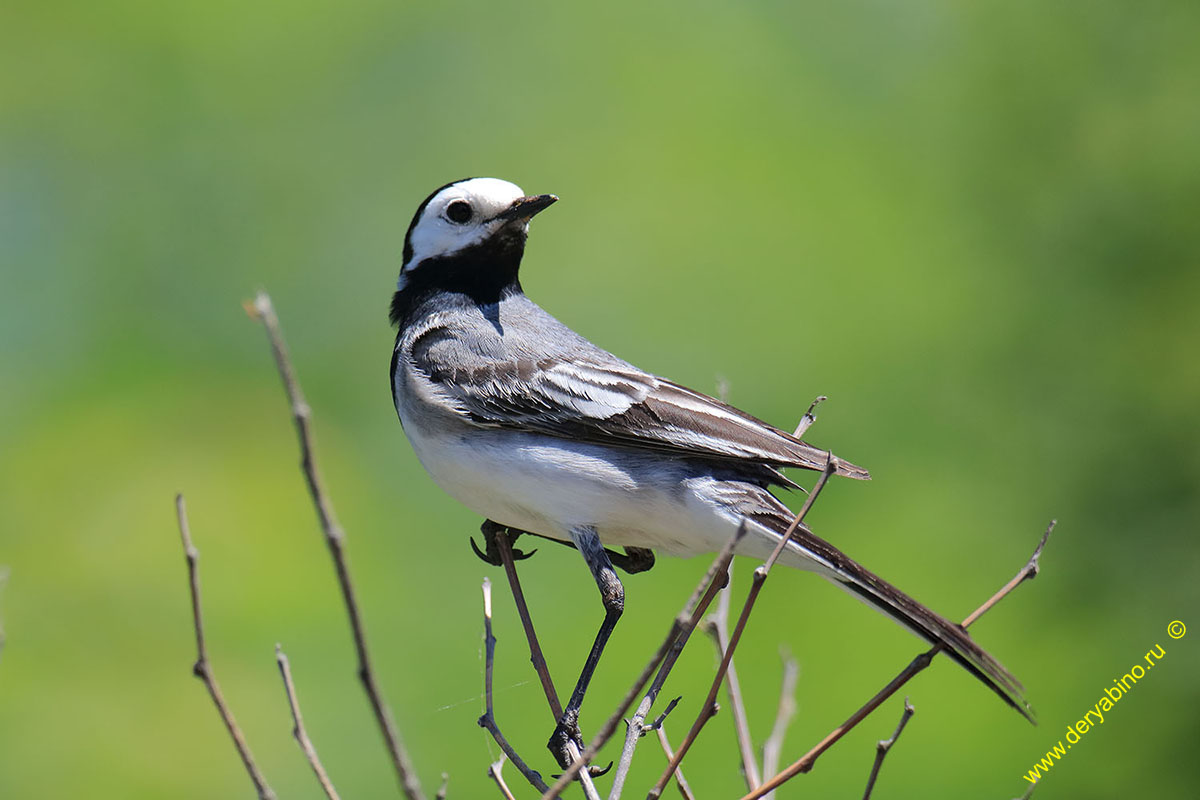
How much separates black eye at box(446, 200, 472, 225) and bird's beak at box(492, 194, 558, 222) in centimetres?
10

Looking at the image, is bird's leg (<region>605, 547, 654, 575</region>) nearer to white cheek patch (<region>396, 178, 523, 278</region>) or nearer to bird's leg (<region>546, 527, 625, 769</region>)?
bird's leg (<region>546, 527, 625, 769</region>)

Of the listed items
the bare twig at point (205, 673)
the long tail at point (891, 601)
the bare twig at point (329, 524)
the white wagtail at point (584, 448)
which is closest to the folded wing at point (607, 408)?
the white wagtail at point (584, 448)

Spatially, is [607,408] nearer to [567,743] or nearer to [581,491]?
[581,491]

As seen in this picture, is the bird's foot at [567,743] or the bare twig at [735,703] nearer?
the bare twig at [735,703]

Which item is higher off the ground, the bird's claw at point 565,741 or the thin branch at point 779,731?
the thin branch at point 779,731

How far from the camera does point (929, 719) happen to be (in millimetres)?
6996

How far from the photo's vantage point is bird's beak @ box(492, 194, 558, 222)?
3303mm

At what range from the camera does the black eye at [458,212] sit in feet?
11.8

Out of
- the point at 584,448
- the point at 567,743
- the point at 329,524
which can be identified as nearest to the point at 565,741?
the point at 567,743

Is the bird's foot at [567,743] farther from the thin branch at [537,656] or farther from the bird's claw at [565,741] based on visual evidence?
the thin branch at [537,656]

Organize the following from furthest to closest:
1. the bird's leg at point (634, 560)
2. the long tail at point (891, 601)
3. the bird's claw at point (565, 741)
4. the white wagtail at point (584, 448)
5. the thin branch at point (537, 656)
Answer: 1. the bird's leg at point (634, 560)
2. the white wagtail at point (584, 448)
3. the bird's claw at point (565, 741)
4. the long tail at point (891, 601)
5. the thin branch at point (537, 656)

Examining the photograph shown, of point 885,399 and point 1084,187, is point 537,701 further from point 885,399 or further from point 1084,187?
point 1084,187

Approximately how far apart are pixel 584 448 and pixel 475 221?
0.88 meters

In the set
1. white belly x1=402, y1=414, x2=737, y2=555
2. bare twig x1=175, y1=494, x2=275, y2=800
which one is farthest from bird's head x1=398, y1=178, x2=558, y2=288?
bare twig x1=175, y1=494, x2=275, y2=800
